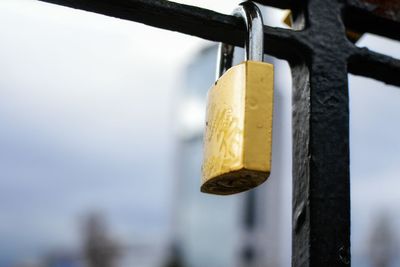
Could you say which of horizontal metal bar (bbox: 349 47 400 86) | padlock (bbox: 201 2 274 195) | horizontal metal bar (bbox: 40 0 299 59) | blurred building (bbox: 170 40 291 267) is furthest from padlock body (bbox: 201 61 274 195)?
blurred building (bbox: 170 40 291 267)

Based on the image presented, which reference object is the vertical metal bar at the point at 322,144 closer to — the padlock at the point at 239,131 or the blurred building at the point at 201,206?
the padlock at the point at 239,131

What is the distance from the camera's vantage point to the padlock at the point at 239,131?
0.68m

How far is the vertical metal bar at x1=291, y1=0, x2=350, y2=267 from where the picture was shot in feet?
2.68

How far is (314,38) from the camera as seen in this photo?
0.89m

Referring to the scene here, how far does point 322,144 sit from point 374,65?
19 centimetres

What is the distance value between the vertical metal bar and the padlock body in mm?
126

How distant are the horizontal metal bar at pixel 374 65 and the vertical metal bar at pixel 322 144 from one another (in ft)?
0.11

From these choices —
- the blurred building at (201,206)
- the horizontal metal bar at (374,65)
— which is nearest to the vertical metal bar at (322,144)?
the horizontal metal bar at (374,65)

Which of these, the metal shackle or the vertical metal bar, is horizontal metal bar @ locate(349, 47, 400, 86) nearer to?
the vertical metal bar

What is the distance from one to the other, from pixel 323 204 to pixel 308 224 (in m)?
0.04

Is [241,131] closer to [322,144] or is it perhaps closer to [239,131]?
[239,131]

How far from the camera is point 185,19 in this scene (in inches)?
32.6

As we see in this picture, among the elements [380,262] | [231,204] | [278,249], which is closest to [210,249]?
[231,204]

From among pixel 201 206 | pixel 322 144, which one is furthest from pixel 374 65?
pixel 201 206
